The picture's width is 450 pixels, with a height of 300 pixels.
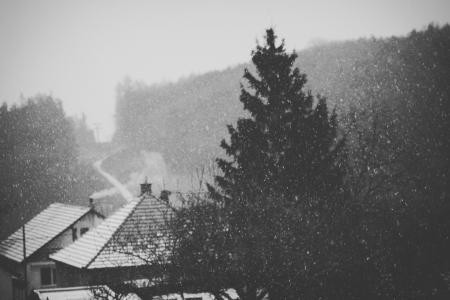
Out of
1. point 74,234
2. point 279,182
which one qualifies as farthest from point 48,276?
point 279,182

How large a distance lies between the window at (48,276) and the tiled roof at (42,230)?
4.98 ft

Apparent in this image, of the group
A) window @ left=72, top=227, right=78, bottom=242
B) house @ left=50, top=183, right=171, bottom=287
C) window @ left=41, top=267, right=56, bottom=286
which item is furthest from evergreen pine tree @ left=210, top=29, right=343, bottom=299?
window @ left=41, top=267, right=56, bottom=286

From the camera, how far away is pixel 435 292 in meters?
16.5

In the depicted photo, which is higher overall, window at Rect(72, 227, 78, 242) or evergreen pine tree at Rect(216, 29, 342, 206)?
evergreen pine tree at Rect(216, 29, 342, 206)

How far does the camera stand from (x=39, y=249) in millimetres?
28016

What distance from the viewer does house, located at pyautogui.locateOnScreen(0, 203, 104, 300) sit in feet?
90.4

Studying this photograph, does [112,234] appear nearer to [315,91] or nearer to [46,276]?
[46,276]

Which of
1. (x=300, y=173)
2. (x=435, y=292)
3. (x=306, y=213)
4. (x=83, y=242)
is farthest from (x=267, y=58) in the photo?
(x=83, y=242)

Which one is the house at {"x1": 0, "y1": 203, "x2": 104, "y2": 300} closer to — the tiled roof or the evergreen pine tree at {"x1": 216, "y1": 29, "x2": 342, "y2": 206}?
the tiled roof

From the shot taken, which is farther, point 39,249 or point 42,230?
point 42,230

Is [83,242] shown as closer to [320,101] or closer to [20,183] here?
[320,101]

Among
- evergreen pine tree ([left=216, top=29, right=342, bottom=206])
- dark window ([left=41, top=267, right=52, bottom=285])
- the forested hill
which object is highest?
the forested hill

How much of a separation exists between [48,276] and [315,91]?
5002 cm

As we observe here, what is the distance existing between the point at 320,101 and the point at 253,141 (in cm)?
385
